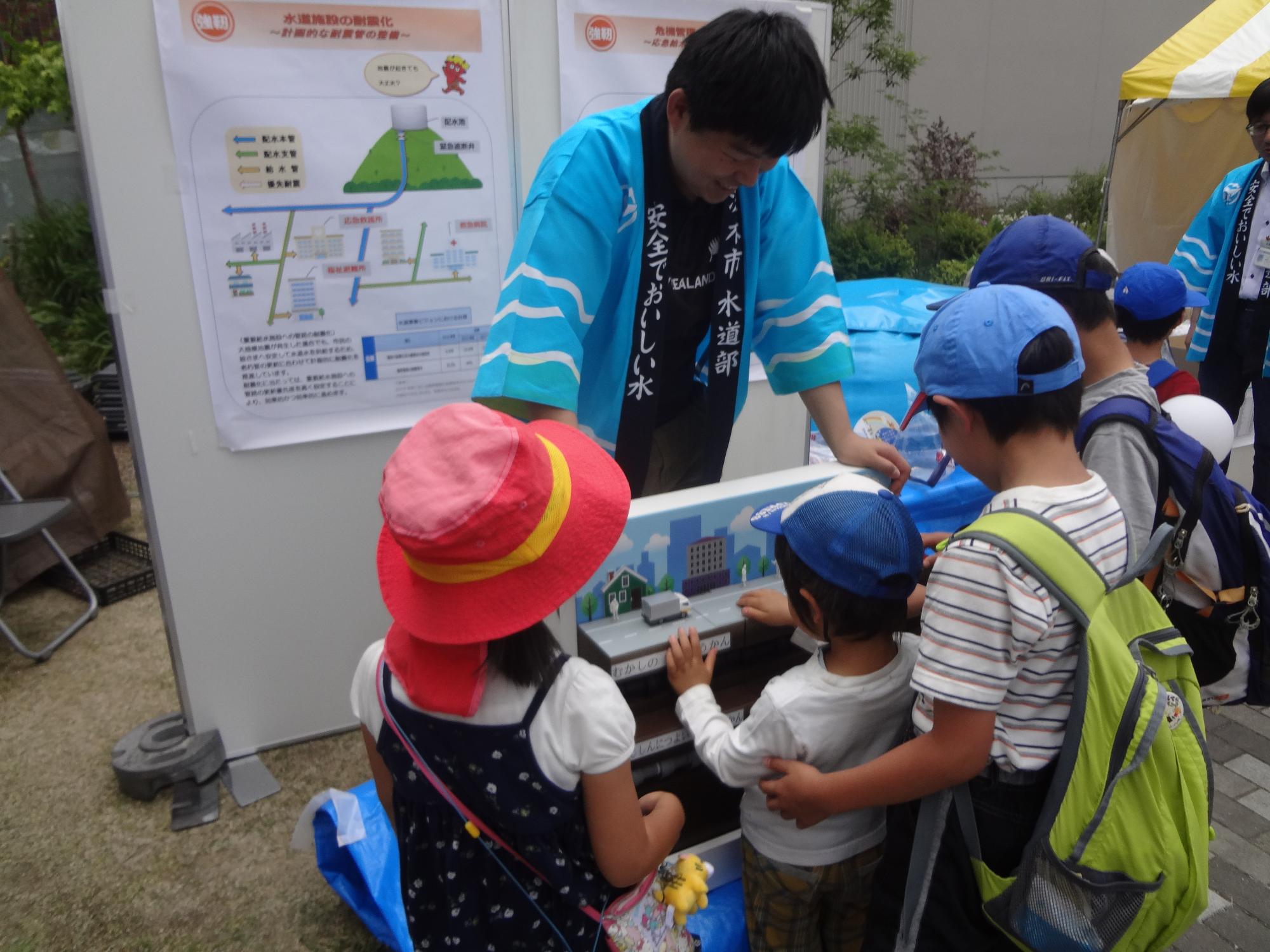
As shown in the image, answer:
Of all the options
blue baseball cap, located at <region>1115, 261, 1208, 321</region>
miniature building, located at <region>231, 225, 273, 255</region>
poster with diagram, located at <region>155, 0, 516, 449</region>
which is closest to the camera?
blue baseball cap, located at <region>1115, 261, 1208, 321</region>

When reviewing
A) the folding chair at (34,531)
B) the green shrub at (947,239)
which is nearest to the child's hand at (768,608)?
the folding chair at (34,531)

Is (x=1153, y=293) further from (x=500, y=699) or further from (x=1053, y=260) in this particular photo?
(x=500, y=699)

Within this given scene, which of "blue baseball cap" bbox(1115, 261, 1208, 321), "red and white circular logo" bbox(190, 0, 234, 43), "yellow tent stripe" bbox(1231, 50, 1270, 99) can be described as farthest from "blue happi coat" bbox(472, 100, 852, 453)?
"yellow tent stripe" bbox(1231, 50, 1270, 99)

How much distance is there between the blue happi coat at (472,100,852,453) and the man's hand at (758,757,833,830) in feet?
2.33

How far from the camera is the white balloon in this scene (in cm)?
222

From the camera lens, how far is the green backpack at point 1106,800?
123 centimetres

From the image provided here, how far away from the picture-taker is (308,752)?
3.01 meters

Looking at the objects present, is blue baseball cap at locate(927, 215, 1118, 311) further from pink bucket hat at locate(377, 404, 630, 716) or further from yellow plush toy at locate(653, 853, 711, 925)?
yellow plush toy at locate(653, 853, 711, 925)

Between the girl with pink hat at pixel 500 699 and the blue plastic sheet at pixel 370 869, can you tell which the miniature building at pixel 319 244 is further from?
the girl with pink hat at pixel 500 699

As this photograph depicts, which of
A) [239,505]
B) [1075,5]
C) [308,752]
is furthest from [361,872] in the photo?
[1075,5]

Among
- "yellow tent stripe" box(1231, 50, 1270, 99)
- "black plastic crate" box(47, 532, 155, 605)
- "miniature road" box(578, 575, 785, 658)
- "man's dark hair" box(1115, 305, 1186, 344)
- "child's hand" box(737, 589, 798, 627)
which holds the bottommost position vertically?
"black plastic crate" box(47, 532, 155, 605)

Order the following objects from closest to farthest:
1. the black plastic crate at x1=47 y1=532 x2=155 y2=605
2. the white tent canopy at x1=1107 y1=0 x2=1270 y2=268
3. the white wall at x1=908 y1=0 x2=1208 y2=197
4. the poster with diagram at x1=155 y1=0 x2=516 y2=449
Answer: the poster with diagram at x1=155 y1=0 x2=516 y2=449, the black plastic crate at x1=47 y1=532 x2=155 y2=605, the white tent canopy at x1=1107 y1=0 x2=1270 y2=268, the white wall at x1=908 y1=0 x2=1208 y2=197

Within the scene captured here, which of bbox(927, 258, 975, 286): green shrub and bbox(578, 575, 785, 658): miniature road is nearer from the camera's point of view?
bbox(578, 575, 785, 658): miniature road

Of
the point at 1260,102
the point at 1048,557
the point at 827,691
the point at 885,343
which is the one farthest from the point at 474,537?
the point at 1260,102
